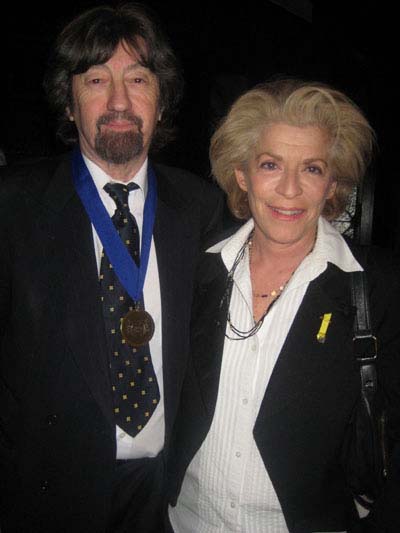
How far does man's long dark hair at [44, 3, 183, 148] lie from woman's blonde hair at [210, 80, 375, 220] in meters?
0.42

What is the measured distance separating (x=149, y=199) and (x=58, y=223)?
0.43 metres

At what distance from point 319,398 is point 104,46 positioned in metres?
1.64

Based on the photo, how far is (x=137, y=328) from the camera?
5.49 feet

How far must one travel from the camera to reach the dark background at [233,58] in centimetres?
381

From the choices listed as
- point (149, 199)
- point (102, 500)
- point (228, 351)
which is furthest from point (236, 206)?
point (102, 500)

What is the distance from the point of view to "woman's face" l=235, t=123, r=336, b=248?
5.41 ft

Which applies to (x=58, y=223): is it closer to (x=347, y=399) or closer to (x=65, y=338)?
(x=65, y=338)

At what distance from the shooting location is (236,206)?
84.4 inches

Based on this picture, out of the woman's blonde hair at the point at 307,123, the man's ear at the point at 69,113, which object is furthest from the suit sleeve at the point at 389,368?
the man's ear at the point at 69,113

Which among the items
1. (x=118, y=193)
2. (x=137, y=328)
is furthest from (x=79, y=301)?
(x=118, y=193)

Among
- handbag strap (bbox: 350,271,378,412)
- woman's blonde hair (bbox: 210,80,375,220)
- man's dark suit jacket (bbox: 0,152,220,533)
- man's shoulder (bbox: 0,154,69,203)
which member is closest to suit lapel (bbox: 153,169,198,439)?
man's dark suit jacket (bbox: 0,152,220,533)

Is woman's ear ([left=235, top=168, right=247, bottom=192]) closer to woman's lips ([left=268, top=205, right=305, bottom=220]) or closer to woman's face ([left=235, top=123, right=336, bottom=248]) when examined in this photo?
woman's face ([left=235, top=123, right=336, bottom=248])

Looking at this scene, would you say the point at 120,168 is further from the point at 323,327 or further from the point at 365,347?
the point at 365,347

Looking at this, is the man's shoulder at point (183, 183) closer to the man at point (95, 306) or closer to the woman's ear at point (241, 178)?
the man at point (95, 306)
